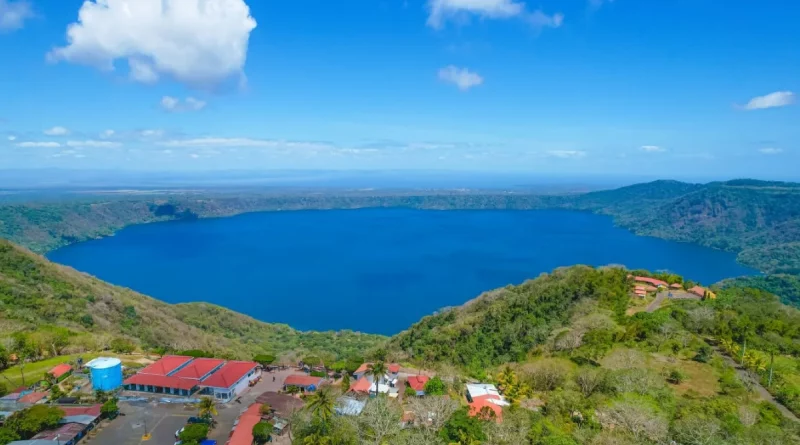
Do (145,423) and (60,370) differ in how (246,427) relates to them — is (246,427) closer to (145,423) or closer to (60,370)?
(145,423)

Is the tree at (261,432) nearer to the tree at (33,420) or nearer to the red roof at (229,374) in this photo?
the red roof at (229,374)

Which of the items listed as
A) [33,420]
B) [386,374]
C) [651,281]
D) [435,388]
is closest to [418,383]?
[386,374]

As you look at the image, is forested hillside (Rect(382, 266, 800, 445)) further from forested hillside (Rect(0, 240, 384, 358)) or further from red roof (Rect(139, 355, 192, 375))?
red roof (Rect(139, 355, 192, 375))

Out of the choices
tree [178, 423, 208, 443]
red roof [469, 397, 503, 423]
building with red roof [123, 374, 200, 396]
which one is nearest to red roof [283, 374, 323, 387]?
building with red roof [123, 374, 200, 396]

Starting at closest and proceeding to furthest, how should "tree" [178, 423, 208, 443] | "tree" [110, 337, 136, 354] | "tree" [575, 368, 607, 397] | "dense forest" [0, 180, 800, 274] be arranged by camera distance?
"tree" [178, 423, 208, 443], "tree" [575, 368, 607, 397], "tree" [110, 337, 136, 354], "dense forest" [0, 180, 800, 274]

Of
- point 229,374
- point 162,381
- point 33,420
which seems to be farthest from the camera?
point 229,374

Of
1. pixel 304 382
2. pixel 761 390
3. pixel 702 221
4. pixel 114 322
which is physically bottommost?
pixel 114 322
